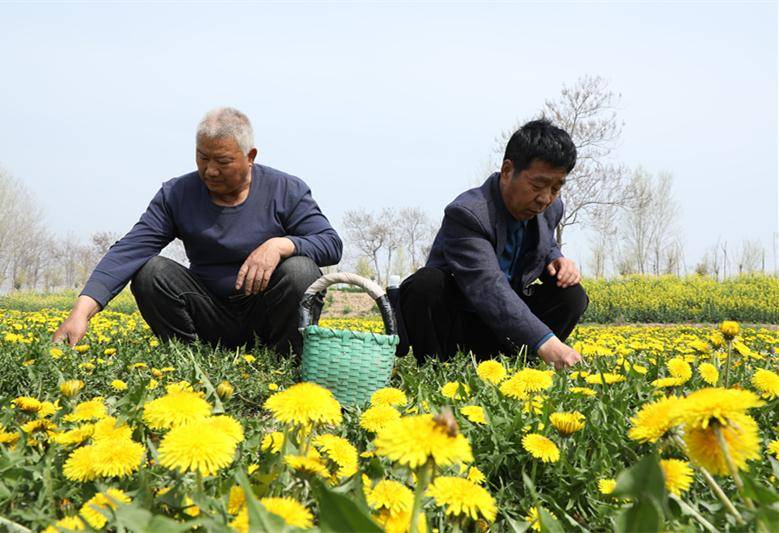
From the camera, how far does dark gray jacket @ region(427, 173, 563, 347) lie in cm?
294

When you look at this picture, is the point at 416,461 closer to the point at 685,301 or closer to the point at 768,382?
the point at 768,382

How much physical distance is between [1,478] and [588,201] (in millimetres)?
30171

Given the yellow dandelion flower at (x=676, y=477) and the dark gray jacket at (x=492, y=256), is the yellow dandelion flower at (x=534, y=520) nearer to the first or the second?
the yellow dandelion flower at (x=676, y=477)

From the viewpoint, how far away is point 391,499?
A: 3.43ft

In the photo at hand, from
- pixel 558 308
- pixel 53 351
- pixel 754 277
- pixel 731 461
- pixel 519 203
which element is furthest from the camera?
pixel 754 277

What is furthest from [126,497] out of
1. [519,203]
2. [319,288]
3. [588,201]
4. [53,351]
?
[588,201]

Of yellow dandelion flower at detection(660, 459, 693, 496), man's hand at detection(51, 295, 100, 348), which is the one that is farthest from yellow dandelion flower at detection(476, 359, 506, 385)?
man's hand at detection(51, 295, 100, 348)

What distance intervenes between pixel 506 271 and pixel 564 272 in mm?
325

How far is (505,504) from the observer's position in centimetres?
149

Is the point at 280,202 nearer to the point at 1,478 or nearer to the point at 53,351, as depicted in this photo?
the point at 53,351

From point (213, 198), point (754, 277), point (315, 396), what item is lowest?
point (754, 277)

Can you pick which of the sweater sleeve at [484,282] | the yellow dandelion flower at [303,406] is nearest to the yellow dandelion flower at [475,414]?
the yellow dandelion flower at [303,406]

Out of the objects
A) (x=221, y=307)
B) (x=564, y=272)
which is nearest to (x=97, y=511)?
(x=221, y=307)

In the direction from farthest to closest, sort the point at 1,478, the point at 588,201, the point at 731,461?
the point at 588,201, the point at 1,478, the point at 731,461
